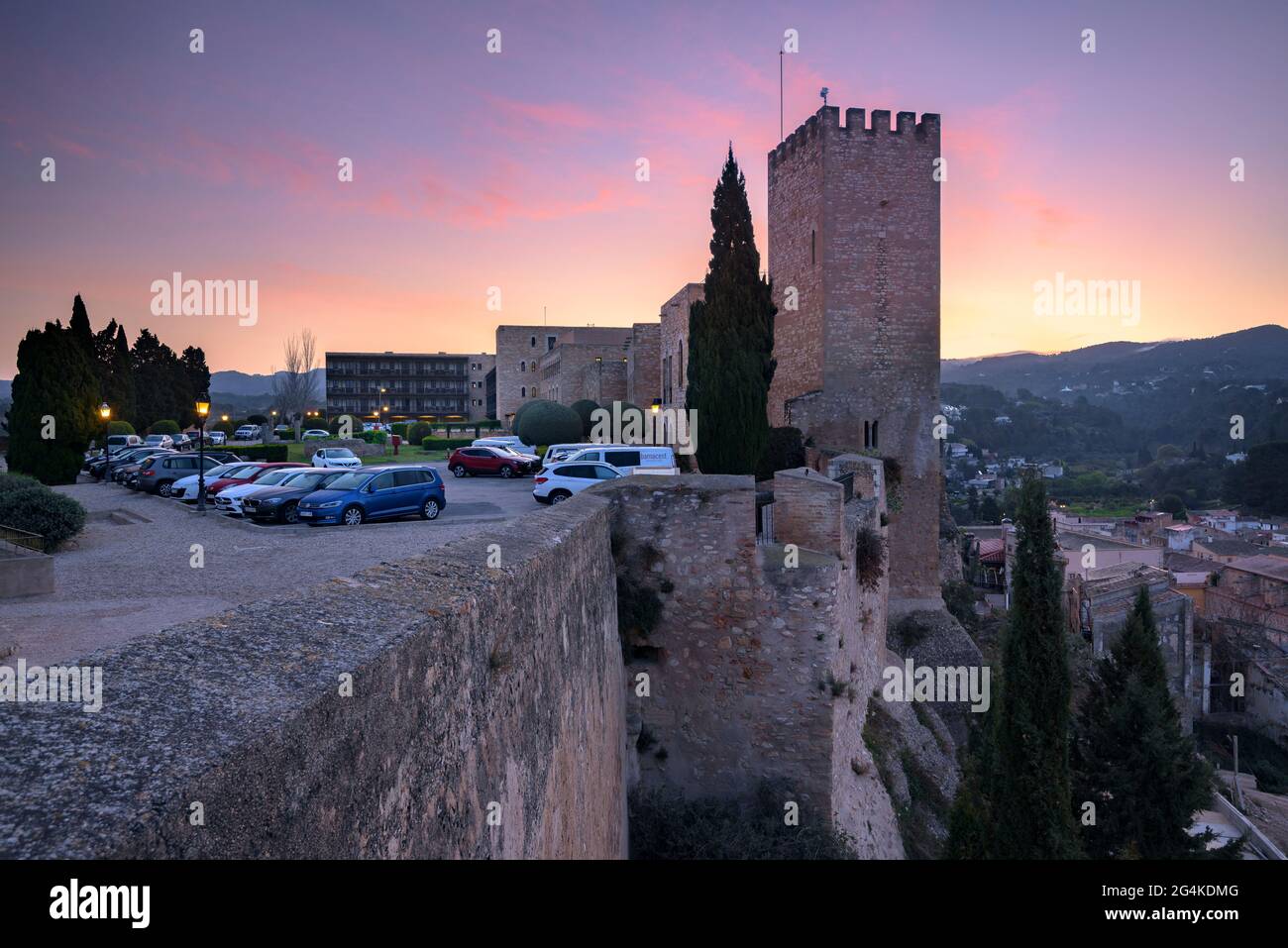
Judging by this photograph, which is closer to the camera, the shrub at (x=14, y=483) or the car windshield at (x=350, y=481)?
the shrub at (x=14, y=483)

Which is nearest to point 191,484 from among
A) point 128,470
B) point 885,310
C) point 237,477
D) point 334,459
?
point 237,477

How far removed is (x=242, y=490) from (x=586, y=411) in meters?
27.0

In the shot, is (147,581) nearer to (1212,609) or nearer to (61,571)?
(61,571)

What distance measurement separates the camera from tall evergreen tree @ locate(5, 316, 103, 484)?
1074 inches

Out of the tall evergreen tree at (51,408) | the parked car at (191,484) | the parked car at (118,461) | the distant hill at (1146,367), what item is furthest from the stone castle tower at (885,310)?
the distant hill at (1146,367)

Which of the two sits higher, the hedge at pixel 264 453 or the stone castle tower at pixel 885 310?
the stone castle tower at pixel 885 310

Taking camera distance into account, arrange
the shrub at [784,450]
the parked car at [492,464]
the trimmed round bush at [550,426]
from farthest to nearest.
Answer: the trimmed round bush at [550,426] < the parked car at [492,464] < the shrub at [784,450]

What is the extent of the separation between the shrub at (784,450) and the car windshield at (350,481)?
39.5ft

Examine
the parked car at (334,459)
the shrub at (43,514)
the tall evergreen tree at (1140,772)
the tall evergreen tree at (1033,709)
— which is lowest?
the tall evergreen tree at (1140,772)

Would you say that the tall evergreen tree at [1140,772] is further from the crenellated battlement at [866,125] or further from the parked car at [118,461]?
the parked car at [118,461]

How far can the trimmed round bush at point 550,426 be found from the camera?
3800 cm

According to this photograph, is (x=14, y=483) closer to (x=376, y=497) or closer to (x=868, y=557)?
(x=376, y=497)

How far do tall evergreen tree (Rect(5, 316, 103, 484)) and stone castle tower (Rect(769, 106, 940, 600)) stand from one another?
25.9 metres
